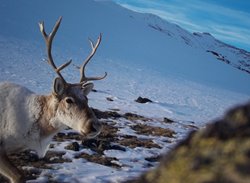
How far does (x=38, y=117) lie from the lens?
5.53 metres

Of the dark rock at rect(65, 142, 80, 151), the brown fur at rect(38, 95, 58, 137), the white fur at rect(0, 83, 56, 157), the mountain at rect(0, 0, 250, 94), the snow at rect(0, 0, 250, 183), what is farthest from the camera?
the mountain at rect(0, 0, 250, 94)

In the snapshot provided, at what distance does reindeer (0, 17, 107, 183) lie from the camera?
5.28m

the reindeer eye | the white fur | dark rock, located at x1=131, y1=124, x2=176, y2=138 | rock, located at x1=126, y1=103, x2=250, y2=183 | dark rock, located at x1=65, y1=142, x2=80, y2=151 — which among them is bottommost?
dark rock, located at x1=131, y1=124, x2=176, y2=138

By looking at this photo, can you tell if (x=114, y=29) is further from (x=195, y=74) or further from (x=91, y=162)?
(x=91, y=162)

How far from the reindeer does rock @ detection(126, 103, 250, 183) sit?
3.99m

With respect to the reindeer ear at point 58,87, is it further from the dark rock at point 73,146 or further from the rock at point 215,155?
the rock at point 215,155

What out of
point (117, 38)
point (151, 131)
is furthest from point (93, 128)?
point (117, 38)

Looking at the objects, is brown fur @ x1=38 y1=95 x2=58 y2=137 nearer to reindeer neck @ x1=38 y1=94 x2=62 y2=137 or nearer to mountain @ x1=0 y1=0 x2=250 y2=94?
reindeer neck @ x1=38 y1=94 x2=62 y2=137

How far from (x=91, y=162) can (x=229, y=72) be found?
51.6 metres

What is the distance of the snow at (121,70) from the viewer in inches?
378

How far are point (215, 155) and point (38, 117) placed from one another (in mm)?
4511

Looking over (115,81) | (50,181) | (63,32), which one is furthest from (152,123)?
(63,32)

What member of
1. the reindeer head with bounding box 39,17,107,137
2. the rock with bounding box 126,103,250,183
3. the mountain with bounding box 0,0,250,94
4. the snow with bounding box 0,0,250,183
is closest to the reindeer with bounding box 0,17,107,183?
the reindeer head with bounding box 39,17,107,137

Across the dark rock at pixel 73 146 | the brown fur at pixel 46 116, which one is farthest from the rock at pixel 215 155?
the dark rock at pixel 73 146
